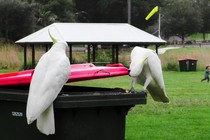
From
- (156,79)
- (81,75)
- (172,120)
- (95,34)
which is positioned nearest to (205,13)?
(95,34)

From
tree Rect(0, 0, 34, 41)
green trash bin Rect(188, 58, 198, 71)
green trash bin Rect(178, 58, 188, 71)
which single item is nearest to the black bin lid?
green trash bin Rect(178, 58, 188, 71)

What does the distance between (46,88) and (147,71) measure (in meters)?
1.49

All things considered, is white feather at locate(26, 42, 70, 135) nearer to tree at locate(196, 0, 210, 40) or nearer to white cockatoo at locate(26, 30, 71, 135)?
white cockatoo at locate(26, 30, 71, 135)

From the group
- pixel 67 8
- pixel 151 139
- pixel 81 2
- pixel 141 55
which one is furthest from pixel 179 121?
pixel 81 2

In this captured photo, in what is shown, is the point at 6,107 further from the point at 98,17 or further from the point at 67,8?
the point at 98,17

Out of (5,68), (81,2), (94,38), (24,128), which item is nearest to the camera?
(24,128)

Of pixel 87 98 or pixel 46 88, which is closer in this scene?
pixel 46 88

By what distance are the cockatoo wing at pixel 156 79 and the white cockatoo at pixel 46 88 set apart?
1.21 m

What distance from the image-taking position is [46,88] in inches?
200

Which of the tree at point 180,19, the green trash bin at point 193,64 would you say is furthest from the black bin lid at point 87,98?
the tree at point 180,19

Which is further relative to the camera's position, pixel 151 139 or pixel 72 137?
pixel 151 139

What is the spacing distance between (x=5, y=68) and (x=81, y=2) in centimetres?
4491

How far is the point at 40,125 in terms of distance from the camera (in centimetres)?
519

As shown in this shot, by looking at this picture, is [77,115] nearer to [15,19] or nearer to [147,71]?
[147,71]
